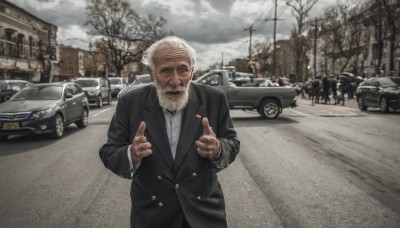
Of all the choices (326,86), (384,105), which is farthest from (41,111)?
(326,86)

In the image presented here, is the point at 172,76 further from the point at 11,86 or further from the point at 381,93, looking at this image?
the point at 11,86

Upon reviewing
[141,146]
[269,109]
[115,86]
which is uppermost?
[115,86]

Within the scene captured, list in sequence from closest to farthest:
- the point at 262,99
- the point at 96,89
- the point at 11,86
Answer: the point at 262,99 < the point at 96,89 < the point at 11,86

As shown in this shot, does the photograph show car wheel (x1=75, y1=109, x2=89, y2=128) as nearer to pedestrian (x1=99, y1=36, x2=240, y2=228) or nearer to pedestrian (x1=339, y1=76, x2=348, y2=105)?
pedestrian (x1=99, y1=36, x2=240, y2=228)

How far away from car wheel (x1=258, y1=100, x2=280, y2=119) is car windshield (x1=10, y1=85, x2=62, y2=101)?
25.6 feet

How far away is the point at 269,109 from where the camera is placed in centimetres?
1606

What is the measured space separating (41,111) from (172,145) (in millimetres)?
9271

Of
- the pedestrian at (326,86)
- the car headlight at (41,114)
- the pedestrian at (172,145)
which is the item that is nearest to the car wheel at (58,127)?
the car headlight at (41,114)

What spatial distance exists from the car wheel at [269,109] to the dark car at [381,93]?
5.37m

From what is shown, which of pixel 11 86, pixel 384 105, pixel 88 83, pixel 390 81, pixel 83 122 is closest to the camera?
pixel 83 122

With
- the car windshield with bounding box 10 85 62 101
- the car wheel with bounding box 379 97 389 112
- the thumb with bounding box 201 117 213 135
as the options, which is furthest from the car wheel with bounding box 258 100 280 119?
the thumb with bounding box 201 117 213 135

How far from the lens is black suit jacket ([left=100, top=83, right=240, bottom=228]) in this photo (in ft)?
6.97

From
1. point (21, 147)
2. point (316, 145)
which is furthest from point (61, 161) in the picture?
point (316, 145)

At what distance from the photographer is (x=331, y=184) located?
567 centimetres
